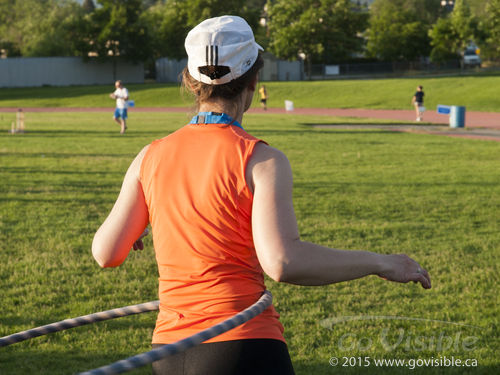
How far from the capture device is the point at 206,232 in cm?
245

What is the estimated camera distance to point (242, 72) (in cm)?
254

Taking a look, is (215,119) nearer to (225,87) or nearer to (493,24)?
(225,87)

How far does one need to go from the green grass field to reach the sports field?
37.6 meters

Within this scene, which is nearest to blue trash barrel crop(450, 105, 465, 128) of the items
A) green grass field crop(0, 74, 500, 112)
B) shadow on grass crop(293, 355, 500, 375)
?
green grass field crop(0, 74, 500, 112)

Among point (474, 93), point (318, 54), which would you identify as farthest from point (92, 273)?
point (318, 54)

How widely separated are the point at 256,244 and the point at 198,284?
277 millimetres

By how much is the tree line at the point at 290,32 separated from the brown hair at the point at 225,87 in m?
76.8

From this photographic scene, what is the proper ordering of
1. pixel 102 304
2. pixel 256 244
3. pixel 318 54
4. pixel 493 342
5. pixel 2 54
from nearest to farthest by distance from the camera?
pixel 256 244
pixel 493 342
pixel 102 304
pixel 318 54
pixel 2 54

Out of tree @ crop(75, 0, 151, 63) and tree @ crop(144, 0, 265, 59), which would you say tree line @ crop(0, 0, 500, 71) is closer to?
tree @ crop(144, 0, 265, 59)

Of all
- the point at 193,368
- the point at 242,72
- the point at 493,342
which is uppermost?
the point at 242,72

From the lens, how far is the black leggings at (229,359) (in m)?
2.40

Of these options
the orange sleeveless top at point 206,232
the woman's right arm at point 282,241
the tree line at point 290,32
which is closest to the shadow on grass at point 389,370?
the orange sleeveless top at point 206,232

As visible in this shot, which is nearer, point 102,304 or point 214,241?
point 214,241

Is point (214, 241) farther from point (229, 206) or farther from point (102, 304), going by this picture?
point (102, 304)
